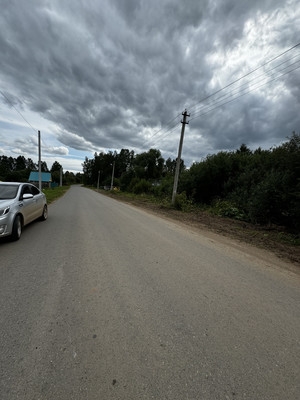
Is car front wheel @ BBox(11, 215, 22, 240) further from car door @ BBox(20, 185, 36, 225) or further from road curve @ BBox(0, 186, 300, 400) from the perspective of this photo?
road curve @ BBox(0, 186, 300, 400)

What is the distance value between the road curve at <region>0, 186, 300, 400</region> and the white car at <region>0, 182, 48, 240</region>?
0.86 meters

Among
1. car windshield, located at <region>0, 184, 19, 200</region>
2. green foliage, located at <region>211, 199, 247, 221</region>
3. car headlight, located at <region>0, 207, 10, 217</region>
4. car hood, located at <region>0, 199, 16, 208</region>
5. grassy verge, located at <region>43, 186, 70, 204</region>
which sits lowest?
grassy verge, located at <region>43, 186, 70, 204</region>

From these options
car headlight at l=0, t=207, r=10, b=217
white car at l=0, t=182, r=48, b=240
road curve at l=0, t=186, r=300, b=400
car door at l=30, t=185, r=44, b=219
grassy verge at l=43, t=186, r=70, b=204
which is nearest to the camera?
road curve at l=0, t=186, r=300, b=400

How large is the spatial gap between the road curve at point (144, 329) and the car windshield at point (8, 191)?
6.76ft

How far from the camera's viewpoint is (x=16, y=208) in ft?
18.4

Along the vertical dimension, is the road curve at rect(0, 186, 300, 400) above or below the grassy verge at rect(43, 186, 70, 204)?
above

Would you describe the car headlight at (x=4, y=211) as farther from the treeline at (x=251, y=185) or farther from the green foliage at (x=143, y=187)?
the green foliage at (x=143, y=187)

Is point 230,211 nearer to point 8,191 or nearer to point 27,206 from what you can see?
point 27,206

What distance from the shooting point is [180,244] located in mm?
6195

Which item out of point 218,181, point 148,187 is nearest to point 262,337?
point 218,181

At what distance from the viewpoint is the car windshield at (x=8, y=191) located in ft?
19.5

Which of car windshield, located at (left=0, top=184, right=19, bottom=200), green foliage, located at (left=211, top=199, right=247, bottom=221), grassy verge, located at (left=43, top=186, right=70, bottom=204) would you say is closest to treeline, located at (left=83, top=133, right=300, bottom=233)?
green foliage, located at (left=211, top=199, right=247, bottom=221)

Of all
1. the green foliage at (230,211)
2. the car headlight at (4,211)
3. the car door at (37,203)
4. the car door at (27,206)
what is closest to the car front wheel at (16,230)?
the car headlight at (4,211)

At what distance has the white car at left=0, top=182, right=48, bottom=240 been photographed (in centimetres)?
512
